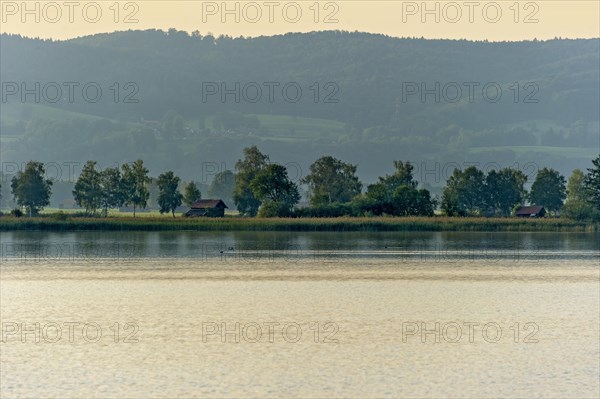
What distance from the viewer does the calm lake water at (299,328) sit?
108 feet

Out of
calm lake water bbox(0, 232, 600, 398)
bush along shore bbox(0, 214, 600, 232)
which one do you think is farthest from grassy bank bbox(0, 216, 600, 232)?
calm lake water bbox(0, 232, 600, 398)

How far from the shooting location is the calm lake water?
33.0m

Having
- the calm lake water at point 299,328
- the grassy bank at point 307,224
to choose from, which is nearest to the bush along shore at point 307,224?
the grassy bank at point 307,224

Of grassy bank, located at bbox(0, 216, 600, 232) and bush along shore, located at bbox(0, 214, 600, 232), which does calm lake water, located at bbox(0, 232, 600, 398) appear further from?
bush along shore, located at bbox(0, 214, 600, 232)

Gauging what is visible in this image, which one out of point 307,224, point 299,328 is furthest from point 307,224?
point 299,328

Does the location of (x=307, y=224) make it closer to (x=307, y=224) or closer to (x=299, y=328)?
(x=307, y=224)

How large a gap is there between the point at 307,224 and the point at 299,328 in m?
97.8

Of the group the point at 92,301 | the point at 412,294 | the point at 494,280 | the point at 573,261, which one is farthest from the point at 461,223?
the point at 92,301

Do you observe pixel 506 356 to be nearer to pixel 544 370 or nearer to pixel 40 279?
pixel 544 370

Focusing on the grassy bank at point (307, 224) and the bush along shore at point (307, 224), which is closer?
the grassy bank at point (307, 224)

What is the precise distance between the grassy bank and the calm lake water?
5846 centimetres

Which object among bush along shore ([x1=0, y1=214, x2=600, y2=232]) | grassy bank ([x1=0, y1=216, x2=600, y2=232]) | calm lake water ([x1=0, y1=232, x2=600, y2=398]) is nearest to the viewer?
calm lake water ([x1=0, y1=232, x2=600, y2=398])

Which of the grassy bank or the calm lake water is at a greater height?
the grassy bank

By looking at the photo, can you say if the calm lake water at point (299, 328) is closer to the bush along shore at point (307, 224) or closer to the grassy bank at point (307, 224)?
the grassy bank at point (307, 224)
